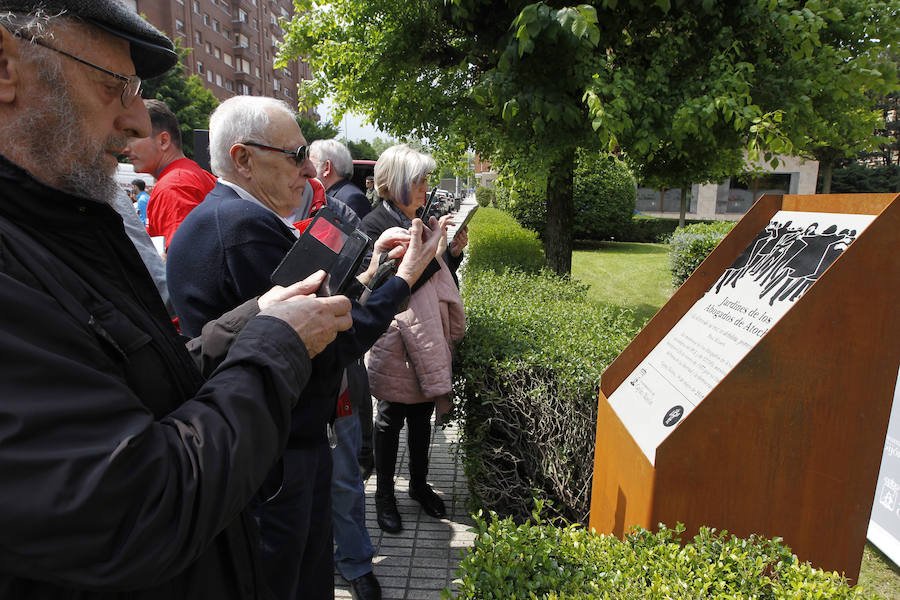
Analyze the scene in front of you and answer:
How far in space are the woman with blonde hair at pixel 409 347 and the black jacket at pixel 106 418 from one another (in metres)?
1.91

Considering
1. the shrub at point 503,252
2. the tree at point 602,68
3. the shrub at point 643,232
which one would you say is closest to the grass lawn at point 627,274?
the shrub at point 643,232

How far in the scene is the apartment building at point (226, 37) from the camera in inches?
1778

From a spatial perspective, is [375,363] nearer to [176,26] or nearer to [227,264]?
[227,264]

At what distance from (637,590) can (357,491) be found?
62.8 inches

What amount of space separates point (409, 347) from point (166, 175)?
1793mm

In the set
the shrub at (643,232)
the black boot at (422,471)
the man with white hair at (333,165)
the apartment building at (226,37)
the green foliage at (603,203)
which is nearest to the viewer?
the black boot at (422,471)

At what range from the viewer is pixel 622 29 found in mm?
4988

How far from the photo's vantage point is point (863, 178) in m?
35.2

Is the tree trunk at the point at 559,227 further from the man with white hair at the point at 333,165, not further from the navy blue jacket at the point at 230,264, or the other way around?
the navy blue jacket at the point at 230,264

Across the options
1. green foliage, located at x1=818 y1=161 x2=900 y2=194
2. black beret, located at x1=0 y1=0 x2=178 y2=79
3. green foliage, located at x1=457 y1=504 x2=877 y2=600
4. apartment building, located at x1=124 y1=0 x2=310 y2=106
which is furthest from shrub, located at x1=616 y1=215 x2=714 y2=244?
apartment building, located at x1=124 y1=0 x2=310 y2=106

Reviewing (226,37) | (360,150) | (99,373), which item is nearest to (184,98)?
(360,150)

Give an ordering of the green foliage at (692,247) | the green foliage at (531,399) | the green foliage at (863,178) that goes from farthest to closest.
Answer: the green foliage at (863,178) → the green foliage at (692,247) → the green foliage at (531,399)

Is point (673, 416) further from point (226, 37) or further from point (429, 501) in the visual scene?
point (226, 37)

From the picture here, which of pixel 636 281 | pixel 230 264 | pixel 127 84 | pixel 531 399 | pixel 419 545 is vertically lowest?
pixel 419 545
